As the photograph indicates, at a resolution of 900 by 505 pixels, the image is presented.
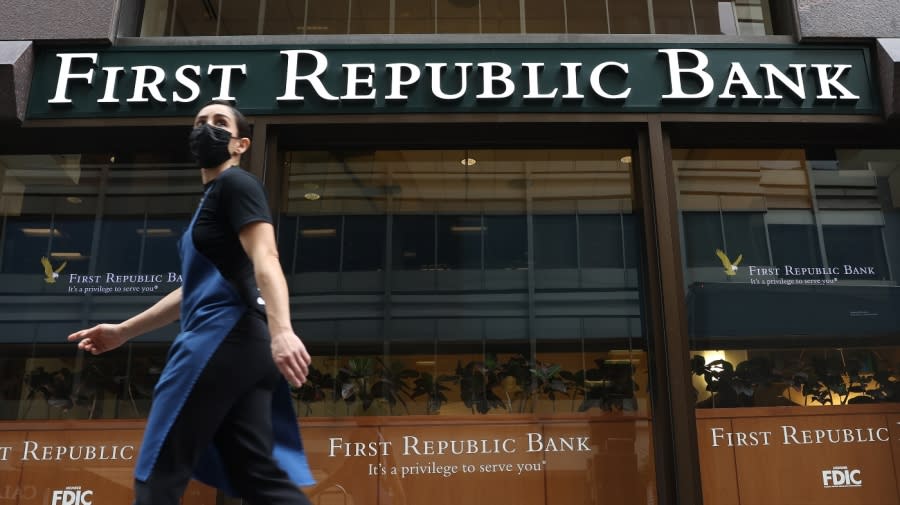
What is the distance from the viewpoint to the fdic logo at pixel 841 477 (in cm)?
492

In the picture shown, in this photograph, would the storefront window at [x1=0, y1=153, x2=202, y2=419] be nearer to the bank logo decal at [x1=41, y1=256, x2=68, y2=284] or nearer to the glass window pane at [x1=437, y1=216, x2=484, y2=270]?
the bank logo decal at [x1=41, y1=256, x2=68, y2=284]

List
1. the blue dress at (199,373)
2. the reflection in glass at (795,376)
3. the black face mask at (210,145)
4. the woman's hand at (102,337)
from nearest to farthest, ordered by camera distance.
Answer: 1. the blue dress at (199,373)
2. the black face mask at (210,145)
3. the woman's hand at (102,337)
4. the reflection in glass at (795,376)

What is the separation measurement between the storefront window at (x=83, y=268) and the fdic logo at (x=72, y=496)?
1.44 ft

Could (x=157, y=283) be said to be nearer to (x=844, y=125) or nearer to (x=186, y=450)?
(x=186, y=450)

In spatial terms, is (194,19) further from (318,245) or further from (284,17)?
(318,245)

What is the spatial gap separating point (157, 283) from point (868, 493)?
4599 millimetres

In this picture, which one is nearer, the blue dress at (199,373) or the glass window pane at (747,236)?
the blue dress at (199,373)

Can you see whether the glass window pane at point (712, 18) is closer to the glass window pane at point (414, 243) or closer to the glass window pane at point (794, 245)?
the glass window pane at point (794, 245)

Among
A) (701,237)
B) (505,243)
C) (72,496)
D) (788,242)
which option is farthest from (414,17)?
(72,496)

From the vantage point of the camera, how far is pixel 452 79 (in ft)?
17.7

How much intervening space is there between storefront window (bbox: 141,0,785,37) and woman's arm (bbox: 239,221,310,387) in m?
3.57

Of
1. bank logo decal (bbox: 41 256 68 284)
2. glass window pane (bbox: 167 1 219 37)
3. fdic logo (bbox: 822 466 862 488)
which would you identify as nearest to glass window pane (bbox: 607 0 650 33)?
glass window pane (bbox: 167 1 219 37)

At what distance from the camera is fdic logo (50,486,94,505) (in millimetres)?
4906

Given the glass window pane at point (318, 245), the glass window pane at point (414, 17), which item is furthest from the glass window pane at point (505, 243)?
the glass window pane at point (414, 17)
